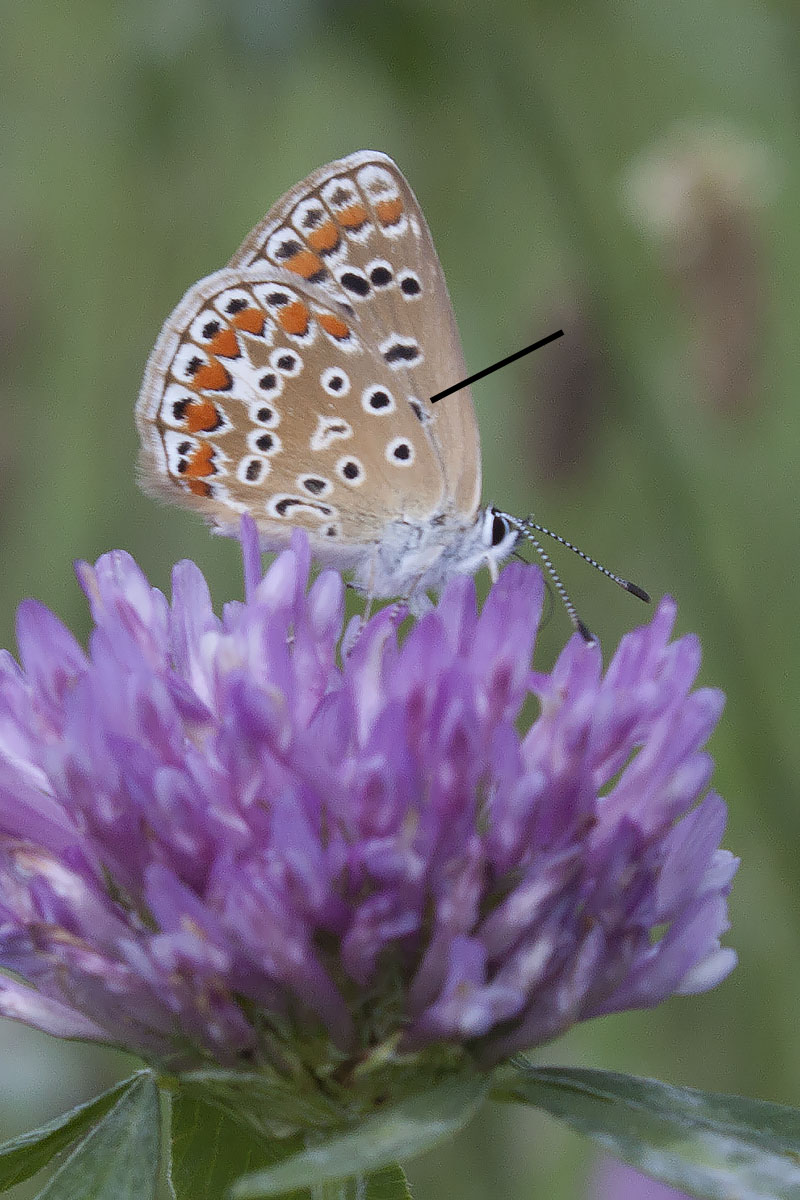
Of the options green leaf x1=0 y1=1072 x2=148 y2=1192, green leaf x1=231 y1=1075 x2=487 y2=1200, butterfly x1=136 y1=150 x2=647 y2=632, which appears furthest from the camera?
butterfly x1=136 y1=150 x2=647 y2=632

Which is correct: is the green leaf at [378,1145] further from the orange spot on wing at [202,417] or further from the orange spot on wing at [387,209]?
the orange spot on wing at [387,209]

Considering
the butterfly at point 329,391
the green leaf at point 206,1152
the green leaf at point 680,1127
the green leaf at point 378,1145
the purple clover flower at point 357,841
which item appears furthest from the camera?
the butterfly at point 329,391

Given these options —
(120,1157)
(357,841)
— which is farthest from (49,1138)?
(357,841)

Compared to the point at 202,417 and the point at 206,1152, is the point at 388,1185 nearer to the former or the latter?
the point at 206,1152

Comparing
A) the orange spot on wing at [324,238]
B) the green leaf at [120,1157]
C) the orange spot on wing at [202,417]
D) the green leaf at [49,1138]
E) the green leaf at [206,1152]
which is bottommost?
the green leaf at [206,1152]

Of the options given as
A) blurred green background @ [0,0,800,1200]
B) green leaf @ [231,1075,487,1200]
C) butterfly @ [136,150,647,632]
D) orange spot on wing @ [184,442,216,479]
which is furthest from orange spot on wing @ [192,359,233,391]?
green leaf @ [231,1075,487,1200]

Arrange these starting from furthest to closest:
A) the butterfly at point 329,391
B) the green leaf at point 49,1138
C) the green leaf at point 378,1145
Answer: the butterfly at point 329,391 < the green leaf at point 49,1138 < the green leaf at point 378,1145

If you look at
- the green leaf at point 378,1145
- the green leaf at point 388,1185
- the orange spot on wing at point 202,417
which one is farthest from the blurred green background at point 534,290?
the green leaf at point 378,1145

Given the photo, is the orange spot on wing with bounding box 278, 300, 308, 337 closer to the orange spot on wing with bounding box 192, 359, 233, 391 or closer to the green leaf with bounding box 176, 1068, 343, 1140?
the orange spot on wing with bounding box 192, 359, 233, 391
